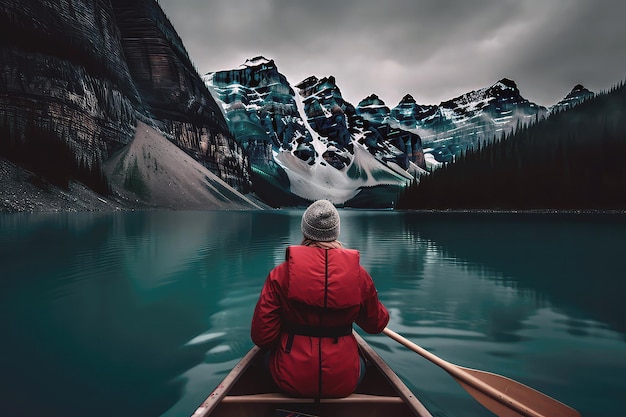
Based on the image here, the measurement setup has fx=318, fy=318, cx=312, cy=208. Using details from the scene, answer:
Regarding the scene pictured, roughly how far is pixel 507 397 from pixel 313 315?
2.70 m

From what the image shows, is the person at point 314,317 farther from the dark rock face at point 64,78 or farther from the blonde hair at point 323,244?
the dark rock face at point 64,78

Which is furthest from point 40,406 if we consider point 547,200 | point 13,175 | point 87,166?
point 547,200

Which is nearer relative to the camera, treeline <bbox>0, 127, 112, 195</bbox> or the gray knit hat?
the gray knit hat

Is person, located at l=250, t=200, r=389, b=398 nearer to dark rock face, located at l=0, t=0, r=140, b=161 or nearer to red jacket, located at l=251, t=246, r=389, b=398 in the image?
red jacket, located at l=251, t=246, r=389, b=398

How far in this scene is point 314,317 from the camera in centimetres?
339

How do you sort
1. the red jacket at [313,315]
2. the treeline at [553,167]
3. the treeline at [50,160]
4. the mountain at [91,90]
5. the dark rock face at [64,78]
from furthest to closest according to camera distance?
1. the treeline at [553,167]
2. the dark rock face at [64,78]
3. the mountain at [91,90]
4. the treeline at [50,160]
5. the red jacket at [313,315]

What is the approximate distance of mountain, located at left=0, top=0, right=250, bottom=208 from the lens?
74750mm

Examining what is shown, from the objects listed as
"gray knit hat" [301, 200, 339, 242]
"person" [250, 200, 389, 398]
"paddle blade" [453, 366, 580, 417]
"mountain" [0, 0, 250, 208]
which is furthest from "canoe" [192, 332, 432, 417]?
"mountain" [0, 0, 250, 208]

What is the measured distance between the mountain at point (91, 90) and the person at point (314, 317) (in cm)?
8209

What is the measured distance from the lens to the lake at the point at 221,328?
526 centimetres

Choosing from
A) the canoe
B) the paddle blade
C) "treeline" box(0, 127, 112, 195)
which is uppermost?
"treeline" box(0, 127, 112, 195)

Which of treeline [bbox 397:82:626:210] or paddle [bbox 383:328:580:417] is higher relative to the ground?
treeline [bbox 397:82:626:210]

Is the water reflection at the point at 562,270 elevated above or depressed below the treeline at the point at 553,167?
below

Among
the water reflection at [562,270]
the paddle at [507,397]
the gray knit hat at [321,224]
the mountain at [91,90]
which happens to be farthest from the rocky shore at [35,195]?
the paddle at [507,397]
